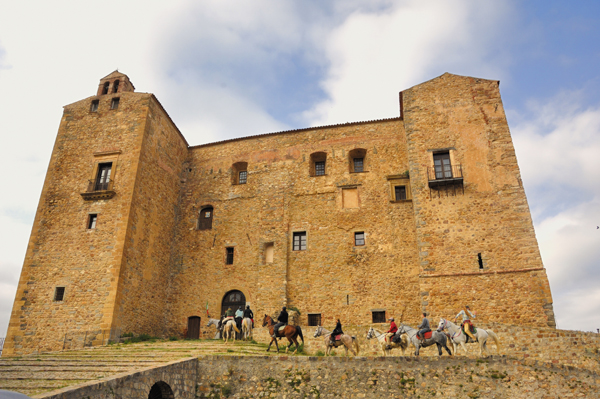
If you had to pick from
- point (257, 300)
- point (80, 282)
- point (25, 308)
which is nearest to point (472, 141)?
point (257, 300)

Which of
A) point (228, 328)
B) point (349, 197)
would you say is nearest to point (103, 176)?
point (228, 328)

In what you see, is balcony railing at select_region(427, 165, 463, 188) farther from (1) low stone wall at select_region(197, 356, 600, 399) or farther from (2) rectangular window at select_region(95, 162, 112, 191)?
(2) rectangular window at select_region(95, 162, 112, 191)

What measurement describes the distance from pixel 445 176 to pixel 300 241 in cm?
753

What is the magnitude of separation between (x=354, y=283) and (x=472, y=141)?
27.1 ft

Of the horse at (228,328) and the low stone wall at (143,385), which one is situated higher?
the horse at (228,328)

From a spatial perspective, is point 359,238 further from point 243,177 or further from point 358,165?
point 243,177

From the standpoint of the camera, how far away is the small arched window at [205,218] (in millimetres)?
22359

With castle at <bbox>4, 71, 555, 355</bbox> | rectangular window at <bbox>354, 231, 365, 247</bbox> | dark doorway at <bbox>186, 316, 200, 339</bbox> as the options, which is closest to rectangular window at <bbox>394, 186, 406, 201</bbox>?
castle at <bbox>4, 71, 555, 355</bbox>

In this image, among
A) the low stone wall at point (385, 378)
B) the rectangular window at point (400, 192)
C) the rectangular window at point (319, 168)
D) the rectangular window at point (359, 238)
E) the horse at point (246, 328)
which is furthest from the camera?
the rectangular window at point (319, 168)

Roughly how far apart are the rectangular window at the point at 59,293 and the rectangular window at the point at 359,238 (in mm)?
13140

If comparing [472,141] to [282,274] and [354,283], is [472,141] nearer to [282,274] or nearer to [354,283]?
[354,283]

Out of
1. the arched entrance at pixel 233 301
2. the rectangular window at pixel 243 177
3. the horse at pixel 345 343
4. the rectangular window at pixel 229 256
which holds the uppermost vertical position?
the rectangular window at pixel 243 177

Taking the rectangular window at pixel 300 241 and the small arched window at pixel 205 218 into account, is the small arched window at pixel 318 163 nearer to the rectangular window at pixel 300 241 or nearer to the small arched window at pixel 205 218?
the rectangular window at pixel 300 241

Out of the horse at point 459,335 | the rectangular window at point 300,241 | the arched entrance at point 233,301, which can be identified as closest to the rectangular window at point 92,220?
the arched entrance at point 233,301
